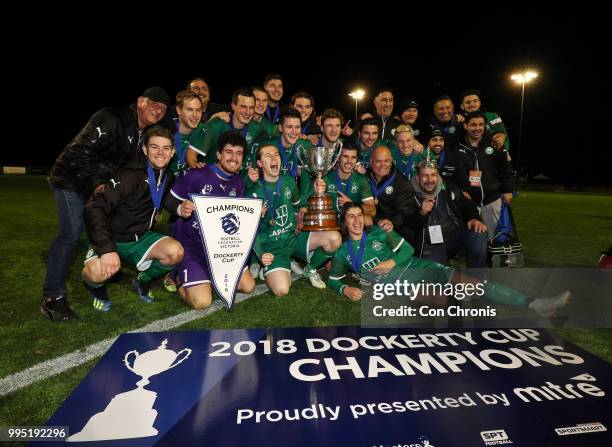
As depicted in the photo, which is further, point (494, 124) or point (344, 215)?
point (494, 124)

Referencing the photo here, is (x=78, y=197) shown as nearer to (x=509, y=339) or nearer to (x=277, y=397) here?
(x=277, y=397)

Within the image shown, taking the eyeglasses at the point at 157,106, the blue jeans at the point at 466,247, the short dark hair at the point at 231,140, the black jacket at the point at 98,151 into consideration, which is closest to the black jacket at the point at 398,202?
the blue jeans at the point at 466,247

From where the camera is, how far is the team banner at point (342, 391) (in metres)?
1.94

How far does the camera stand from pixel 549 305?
334 centimetres

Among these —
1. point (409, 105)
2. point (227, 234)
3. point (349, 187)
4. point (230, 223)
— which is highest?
point (409, 105)

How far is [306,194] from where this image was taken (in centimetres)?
496

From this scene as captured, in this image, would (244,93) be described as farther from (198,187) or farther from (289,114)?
(198,187)

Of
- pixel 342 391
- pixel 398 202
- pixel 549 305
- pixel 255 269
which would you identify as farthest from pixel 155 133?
pixel 549 305

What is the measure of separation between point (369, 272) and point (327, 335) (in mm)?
1269

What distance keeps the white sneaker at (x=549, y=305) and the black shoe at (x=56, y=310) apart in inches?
154

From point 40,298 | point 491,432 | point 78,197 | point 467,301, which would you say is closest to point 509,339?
point 467,301

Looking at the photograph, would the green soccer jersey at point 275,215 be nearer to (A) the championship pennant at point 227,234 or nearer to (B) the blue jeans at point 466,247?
(A) the championship pennant at point 227,234

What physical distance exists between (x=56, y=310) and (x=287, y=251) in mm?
2270

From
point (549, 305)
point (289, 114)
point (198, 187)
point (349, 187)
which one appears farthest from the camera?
point (349, 187)
